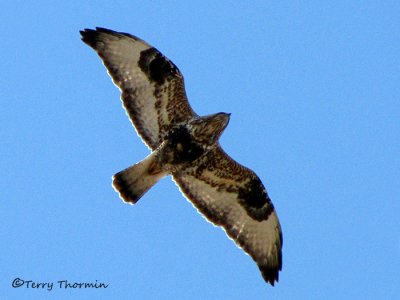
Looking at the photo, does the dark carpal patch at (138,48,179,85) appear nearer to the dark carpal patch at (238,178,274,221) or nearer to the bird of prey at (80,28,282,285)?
the bird of prey at (80,28,282,285)

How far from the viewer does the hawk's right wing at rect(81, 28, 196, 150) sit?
11008mm

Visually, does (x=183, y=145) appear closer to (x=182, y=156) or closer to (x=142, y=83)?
(x=182, y=156)

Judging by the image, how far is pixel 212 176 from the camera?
11508 millimetres

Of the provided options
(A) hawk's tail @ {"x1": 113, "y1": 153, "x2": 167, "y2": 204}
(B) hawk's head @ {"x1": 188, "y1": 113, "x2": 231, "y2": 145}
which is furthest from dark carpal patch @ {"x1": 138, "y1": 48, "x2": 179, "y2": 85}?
(A) hawk's tail @ {"x1": 113, "y1": 153, "x2": 167, "y2": 204}

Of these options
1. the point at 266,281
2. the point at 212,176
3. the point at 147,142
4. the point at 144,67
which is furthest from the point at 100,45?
the point at 266,281

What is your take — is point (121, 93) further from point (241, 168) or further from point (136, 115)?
point (241, 168)

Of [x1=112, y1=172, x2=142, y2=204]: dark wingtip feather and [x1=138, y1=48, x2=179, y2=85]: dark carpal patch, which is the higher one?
[x1=138, y1=48, x2=179, y2=85]: dark carpal patch

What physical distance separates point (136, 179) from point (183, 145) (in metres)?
0.84

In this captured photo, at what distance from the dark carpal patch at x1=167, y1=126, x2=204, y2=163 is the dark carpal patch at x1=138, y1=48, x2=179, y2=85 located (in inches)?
31.3

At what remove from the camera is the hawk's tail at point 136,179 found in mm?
10766

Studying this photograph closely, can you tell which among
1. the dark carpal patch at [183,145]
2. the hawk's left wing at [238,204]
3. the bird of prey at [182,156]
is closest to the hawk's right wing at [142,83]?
the bird of prey at [182,156]

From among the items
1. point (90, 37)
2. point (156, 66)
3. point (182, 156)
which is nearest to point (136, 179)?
point (182, 156)

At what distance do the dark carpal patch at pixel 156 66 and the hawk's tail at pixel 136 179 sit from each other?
3.79ft

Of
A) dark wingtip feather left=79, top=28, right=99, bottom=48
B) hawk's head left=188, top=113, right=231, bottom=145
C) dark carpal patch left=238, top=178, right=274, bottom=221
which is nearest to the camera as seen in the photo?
hawk's head left=188, top=113, right=231, bottom=145
